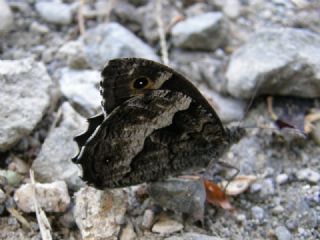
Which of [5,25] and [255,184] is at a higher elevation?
[5,25]

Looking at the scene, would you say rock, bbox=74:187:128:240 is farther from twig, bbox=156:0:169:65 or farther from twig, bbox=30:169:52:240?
twig, bbox=156:0:169:65

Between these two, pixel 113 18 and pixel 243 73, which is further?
pixel 113 18

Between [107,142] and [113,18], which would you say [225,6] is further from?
[107,142]

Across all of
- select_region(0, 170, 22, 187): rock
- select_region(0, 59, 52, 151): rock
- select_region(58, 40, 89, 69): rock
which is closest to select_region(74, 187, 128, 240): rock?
select_region(0, 170, 22, 187): rock

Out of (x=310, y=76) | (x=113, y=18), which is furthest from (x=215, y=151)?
(x=113, y=18)

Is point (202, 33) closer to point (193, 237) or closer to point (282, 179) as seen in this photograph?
point (282, 179)

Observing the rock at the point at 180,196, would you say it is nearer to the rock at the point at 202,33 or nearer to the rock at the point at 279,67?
the rock at the point at 279,67
